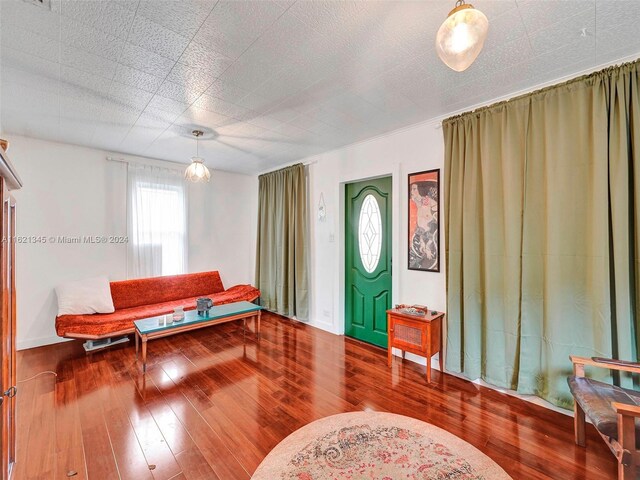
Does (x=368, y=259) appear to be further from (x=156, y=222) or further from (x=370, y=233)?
(x=156, y=222)

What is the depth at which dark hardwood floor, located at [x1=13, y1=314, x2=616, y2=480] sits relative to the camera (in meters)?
1.66

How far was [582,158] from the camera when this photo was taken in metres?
1.99

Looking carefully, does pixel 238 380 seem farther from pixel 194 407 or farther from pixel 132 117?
pixel 132 117

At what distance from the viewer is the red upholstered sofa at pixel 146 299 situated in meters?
3.10

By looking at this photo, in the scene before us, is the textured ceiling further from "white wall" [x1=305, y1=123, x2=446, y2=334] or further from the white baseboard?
the white baseboard

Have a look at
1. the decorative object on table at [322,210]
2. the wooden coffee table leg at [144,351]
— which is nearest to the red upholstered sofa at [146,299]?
the wooden coffee table leg at [144,351]

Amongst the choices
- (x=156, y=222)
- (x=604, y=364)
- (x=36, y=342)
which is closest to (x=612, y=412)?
(x=604, y=364)

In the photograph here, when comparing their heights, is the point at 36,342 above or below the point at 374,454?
above

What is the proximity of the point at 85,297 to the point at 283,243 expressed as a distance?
2.66 meters

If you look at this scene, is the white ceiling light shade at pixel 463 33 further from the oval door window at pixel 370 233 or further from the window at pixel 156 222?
the window at pixel 156 222

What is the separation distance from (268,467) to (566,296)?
235 cm

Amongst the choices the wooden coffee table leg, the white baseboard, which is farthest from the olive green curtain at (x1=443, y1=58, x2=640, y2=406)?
the white baseboard

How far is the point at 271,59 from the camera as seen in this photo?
1.89 meters

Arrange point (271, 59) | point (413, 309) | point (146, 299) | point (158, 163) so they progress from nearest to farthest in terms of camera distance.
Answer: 1. point (271, 59)
2. point (413, 309)
3. point (146, 299)
4. point (158, 163)
